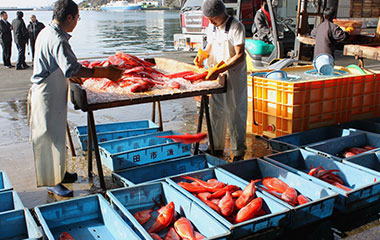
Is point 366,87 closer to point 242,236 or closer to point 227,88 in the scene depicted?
point 227,88

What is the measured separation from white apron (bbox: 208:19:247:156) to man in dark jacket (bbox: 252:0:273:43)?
16.1 ft

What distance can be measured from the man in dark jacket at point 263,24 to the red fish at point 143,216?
7290 millimetres

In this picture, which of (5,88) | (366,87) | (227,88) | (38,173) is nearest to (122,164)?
(38,173)

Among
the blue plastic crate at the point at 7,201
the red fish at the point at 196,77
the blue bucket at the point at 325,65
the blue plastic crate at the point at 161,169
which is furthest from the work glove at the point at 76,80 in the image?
the blue bucket at the point at 325,65

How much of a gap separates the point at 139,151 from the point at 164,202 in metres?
1.26

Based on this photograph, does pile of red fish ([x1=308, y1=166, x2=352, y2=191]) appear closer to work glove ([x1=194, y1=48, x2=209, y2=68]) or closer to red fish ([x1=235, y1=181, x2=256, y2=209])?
red fish ([x1=235, y1=181, x2=256, y2=209])

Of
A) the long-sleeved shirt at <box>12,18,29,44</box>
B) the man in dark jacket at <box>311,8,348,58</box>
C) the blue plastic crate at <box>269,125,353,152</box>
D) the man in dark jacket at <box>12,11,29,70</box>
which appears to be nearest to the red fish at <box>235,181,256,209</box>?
the blue plastic crate at <box>269,125,353,152</box>

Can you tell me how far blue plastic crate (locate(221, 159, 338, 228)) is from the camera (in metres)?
3.38

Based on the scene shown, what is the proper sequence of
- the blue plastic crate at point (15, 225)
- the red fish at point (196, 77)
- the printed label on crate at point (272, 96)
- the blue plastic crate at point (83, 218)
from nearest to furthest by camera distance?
the blue plastic crate at point (15, 225)
the blue plastic crate at point (83, 218)
the red fish at point (196, 77)
the printed label on crate at point (272, 96)

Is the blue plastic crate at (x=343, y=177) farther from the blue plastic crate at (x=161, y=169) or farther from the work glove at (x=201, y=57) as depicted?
the work glove at (x=201, y=57)

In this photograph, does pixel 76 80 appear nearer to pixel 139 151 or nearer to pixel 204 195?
pixel 139 151

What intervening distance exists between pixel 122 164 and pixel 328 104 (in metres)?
3.41

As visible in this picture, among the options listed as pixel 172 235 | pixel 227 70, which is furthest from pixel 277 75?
pixel 172 235

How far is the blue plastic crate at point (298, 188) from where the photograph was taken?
11.1 feet
